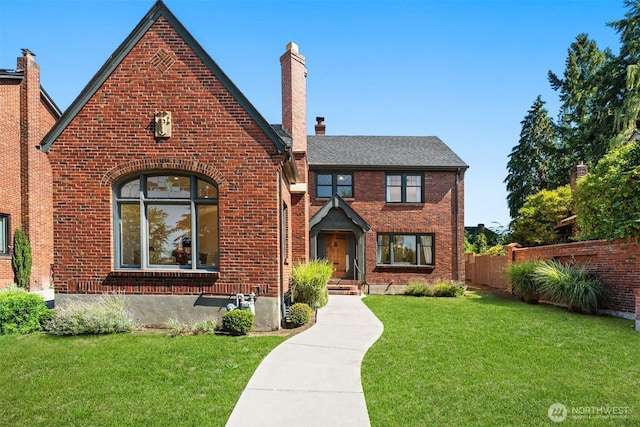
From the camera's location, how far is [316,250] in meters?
18.6

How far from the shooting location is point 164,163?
9.04 metres

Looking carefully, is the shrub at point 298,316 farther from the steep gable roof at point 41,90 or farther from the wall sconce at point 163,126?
the steep gable roof at point 41,90

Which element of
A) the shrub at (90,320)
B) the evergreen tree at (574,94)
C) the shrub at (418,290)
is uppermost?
the evergreen tree at (574,94)

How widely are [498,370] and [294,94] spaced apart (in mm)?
10670

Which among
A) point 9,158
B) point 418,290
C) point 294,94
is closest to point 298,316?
point 294,94

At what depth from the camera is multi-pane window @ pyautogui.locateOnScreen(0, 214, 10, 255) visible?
16.1m

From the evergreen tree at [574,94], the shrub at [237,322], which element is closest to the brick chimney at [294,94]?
the shrub at [237,322]

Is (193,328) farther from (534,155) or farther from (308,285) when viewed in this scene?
(534,155)

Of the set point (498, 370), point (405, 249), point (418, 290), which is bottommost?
point (418, 290)

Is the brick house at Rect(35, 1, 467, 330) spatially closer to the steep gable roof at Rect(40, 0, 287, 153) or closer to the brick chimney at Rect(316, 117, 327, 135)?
the steep gable roof at Rect(40, 0, 287, 153)

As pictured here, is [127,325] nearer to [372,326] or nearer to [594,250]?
[372,326]

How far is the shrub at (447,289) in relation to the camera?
16703 millimetres

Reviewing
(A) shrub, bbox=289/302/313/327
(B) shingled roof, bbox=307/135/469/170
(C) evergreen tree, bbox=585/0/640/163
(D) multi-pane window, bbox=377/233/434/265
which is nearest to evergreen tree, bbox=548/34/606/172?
(C) evergreen tree, bbox=585/0/640/163

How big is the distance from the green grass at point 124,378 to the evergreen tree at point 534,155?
32.3 meters
